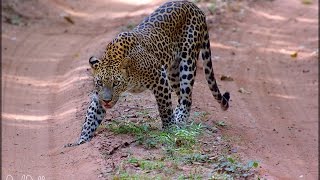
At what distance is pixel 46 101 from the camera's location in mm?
13258

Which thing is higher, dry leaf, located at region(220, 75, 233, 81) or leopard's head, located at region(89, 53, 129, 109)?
leopard's head, located at region(89, 53, 129, 109)

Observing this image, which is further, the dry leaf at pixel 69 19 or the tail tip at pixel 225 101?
the dry leaf at pixel 69 19

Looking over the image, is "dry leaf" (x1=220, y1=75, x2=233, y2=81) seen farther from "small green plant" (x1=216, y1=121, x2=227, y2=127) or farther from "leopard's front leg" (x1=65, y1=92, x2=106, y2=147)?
"leopard's front leg" (x1=65, y1=92, x2=106, y2=147)

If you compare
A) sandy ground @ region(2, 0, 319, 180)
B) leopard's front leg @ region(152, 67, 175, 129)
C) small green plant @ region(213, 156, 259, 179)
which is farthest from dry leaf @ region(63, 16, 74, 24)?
small green plant @ region(213, 156, 259, 179)

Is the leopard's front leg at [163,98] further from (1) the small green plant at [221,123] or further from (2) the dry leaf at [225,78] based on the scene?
(2) the dry leaf at [225,78]

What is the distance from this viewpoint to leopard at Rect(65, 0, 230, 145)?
10117mm

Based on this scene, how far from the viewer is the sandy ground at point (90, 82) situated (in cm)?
1041

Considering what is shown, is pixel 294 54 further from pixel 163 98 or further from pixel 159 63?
pixel 163 98

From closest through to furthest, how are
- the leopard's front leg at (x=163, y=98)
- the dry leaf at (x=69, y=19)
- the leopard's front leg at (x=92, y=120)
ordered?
the leopard's front leg at (x=92, y=120)
the leopard's front leg at (x=163, y=98)
the dry leaf at (x=69, y=19)

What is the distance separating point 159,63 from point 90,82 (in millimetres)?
3114

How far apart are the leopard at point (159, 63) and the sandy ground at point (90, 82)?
2.24 feet

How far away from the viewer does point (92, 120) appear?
413 inches

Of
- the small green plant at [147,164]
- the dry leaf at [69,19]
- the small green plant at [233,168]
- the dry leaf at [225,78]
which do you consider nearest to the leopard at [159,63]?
the small green plant at [147,164]

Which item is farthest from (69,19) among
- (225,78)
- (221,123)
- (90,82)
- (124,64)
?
(124,64)
